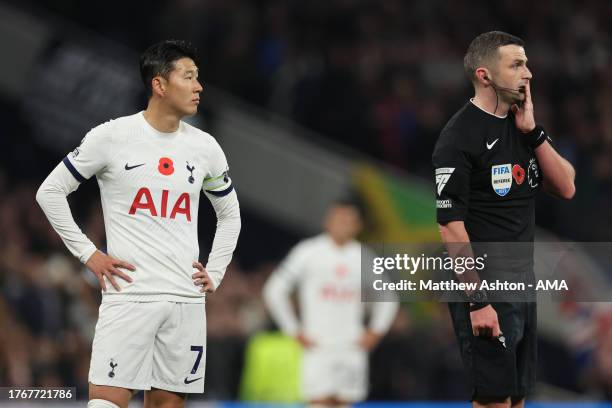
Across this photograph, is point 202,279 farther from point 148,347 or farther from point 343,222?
point 343,222

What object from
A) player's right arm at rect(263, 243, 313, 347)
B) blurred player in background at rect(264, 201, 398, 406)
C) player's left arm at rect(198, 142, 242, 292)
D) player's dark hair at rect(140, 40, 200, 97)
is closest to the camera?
player's dark hair at rect(140, 40, 200, 97)

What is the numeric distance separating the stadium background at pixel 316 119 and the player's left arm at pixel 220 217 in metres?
6.24

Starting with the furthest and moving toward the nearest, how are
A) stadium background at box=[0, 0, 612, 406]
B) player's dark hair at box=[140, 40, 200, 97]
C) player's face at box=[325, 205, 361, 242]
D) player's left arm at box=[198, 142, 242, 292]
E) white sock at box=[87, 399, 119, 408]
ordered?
stadium background at box=[0, 0, 612, 406] → player's face at box=[325, 205, 361, 242] → player's left arm at box=[198, 142, 242, 292] → player's dark hair at box=[140, 40, 200, 97] → white sock at box=[87, 399, 119, 408]

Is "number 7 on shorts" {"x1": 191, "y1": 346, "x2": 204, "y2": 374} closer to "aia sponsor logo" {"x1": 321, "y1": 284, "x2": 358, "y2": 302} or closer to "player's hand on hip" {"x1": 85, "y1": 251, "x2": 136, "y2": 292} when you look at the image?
Answer: "player's hand on hip" {"x1": 85, "y1": 251, "x2": 136, "y2": 292}

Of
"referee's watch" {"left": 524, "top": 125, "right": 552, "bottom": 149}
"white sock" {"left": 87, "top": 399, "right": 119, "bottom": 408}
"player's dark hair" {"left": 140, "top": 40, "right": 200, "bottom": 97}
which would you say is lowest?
"white sock" {"left": 87, "top": 399, "right": 119, "bottom": 408}

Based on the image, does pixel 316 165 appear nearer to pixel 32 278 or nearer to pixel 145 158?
pixel 32 278

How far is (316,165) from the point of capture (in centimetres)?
1490

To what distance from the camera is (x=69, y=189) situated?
6082 mm

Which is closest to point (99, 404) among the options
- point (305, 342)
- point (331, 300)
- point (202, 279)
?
point (202, 279)

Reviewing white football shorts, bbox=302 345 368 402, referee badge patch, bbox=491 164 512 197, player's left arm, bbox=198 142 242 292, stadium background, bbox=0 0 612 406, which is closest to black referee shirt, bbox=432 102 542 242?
referee badge patch, bbox=491 164 512 197

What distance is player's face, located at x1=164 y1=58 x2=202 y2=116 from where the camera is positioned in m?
6.14


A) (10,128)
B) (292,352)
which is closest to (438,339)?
(292,352)

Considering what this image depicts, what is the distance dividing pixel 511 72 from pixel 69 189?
7.41 feet

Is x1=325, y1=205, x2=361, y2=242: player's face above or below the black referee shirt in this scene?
above
